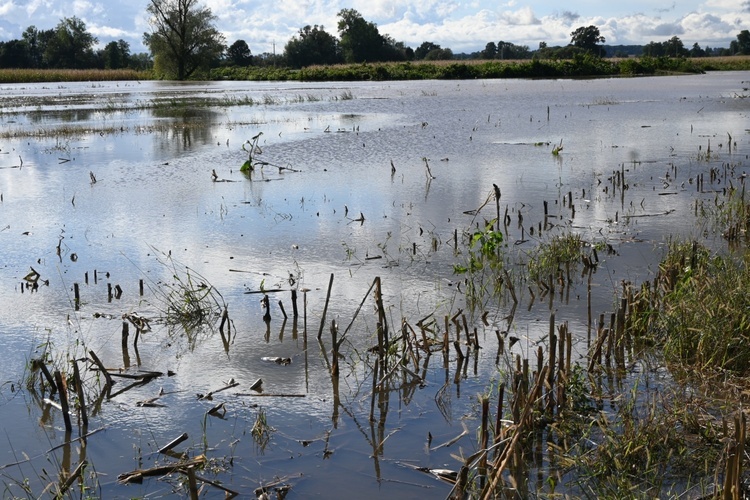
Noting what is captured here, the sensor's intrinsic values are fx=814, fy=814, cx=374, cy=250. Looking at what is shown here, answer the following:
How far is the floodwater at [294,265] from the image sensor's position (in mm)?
4355

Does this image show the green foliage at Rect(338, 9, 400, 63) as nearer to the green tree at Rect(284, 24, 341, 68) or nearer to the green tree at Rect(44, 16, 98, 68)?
the green tree at Rect(284, 24, 341, 68)

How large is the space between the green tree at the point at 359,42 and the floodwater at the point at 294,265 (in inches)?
3223

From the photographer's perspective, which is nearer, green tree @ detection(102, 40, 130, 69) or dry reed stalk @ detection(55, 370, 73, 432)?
dry reed stalk @ detection(55, 370, 73, 432)

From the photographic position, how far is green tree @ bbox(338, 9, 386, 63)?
99250 millimetres

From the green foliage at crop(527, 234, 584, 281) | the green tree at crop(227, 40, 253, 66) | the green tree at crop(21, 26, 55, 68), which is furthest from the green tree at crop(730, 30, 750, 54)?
the green foliage at crop(527, 234, 584, 281)

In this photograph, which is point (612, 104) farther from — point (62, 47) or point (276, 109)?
point (62, 47)

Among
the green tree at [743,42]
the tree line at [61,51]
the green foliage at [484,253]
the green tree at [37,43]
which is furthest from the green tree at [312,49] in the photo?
the green foliage at [484,253]

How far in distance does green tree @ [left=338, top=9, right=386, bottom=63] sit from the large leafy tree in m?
29.6

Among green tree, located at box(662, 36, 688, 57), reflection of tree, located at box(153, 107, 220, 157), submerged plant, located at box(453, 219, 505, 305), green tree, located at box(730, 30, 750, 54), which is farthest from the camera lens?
green tree, located at box(730, 30, 750, 54)

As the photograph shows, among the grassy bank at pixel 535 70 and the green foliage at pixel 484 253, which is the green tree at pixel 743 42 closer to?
the grassy bank at pixel 535 70

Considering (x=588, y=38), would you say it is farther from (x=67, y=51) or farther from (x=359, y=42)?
(x=67, y=51)

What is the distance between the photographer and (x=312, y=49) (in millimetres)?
99250

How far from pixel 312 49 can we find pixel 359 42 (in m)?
5.86

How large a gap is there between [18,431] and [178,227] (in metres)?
5.29
